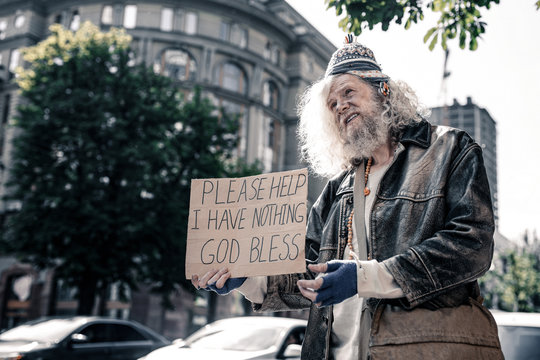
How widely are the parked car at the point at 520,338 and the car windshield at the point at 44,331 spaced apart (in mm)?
7314

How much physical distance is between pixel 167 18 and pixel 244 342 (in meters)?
26.6

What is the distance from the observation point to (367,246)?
2.16 metres

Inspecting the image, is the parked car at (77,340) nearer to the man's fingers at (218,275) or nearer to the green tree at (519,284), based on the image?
the man's fingers at (218,275)

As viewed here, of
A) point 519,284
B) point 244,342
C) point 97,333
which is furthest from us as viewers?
point 519,284

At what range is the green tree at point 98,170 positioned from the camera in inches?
629

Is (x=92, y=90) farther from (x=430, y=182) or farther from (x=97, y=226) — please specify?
(x=430, y=182)

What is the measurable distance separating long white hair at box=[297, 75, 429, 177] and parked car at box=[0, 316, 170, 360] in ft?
25.0

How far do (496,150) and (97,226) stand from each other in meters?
99.8

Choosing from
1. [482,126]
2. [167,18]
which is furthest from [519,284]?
[482,126]

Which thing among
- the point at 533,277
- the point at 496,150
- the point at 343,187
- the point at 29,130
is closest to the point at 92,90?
the point at 29,130

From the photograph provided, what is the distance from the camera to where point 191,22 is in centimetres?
3134

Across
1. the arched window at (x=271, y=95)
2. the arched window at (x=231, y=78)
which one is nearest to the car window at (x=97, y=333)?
the arched window at (x=231, y=78)

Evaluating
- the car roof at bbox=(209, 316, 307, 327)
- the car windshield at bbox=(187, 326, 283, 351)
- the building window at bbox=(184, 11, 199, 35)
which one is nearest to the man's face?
the car windshield at bbox=(187, 326, 283, 351)

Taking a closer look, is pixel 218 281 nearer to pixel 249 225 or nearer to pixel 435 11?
pixel 249 225
